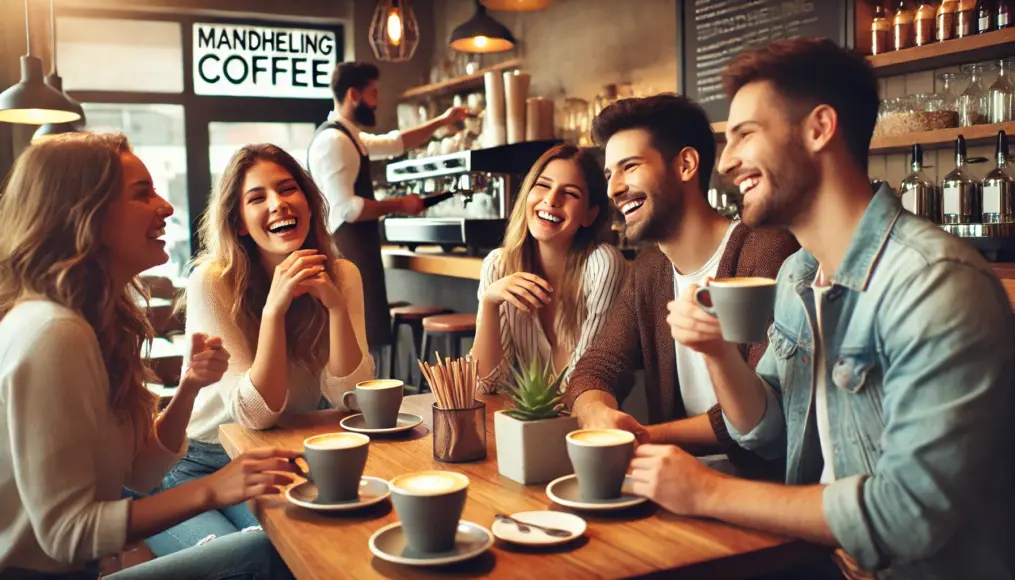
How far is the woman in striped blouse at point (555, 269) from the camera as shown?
7.57ft

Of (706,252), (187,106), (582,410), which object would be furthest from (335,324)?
(187,106)

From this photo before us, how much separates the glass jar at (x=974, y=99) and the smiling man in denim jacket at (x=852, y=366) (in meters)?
2.31

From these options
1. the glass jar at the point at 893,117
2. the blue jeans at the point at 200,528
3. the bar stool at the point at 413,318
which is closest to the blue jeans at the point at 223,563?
the blue jeans at the point at 200,528

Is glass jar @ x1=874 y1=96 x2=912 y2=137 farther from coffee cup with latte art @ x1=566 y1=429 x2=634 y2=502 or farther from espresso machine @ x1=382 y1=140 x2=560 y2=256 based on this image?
coffee cup with latte art @ x1=566 y1=429 x2=634 y2=502

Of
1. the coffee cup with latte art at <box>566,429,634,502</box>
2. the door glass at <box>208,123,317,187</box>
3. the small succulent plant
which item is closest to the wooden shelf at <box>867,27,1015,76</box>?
the small succulent plant

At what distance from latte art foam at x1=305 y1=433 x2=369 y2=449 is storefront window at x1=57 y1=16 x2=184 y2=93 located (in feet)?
22.2

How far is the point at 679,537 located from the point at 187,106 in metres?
7.13

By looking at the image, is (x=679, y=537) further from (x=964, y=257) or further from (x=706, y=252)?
(x=706, y=252)

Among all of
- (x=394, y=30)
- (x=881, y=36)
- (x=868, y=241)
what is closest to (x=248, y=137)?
(x=394, y=30)

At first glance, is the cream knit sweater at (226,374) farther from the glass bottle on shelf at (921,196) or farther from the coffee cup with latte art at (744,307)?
the glass bottle on shelf at (921,196)

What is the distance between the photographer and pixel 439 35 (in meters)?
8.02

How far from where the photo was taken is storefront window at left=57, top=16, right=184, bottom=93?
7195mm

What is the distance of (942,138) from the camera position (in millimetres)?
3334

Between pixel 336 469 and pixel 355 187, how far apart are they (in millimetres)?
3485
